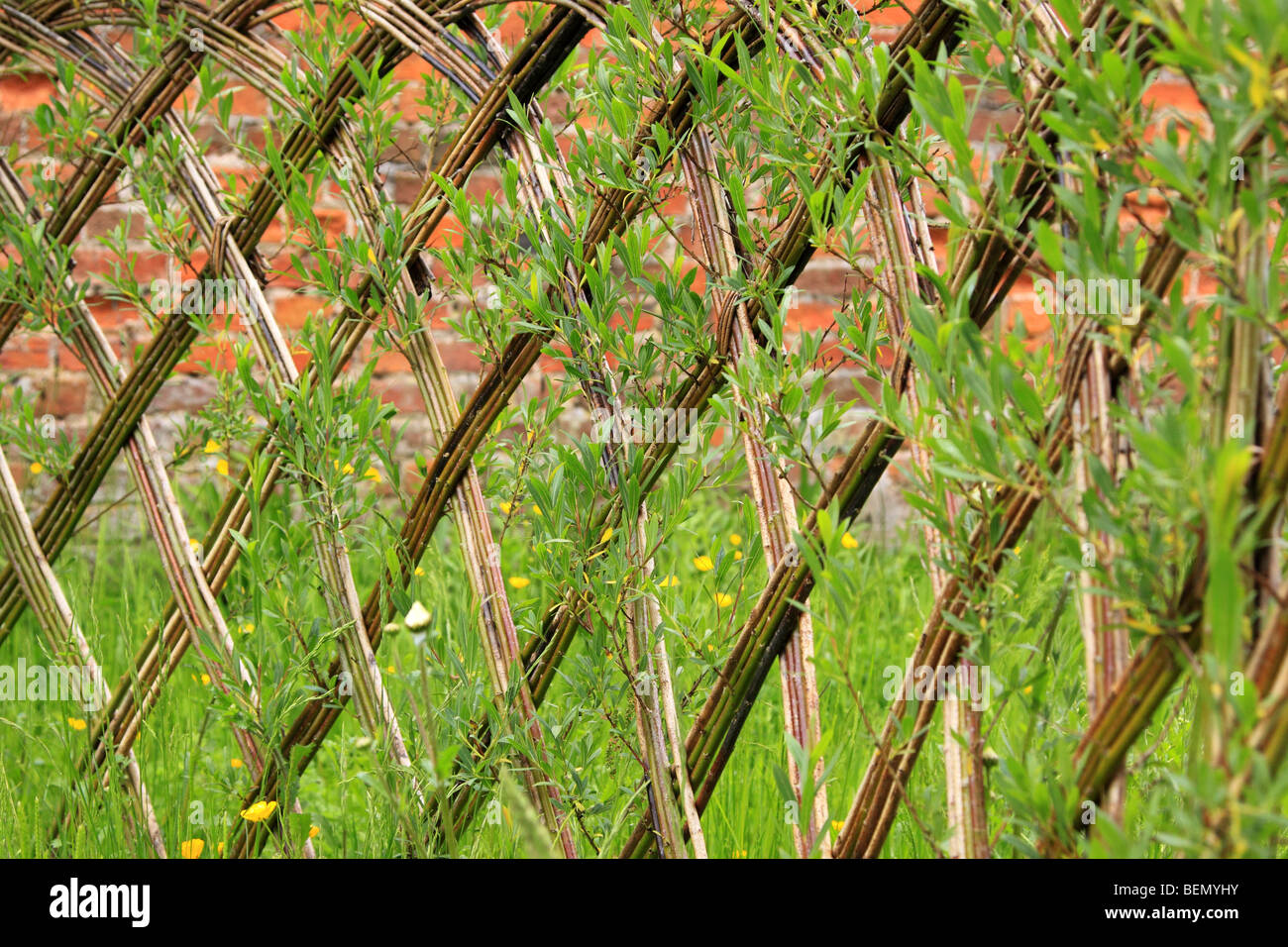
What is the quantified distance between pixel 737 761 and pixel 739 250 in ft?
2.50

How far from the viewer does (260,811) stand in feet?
3.51

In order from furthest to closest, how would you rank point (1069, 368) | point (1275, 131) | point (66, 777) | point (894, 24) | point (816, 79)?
point (894, 24) < point (66, 777) < point (816, 79) < point (1069, 368) < point (1275, 131)

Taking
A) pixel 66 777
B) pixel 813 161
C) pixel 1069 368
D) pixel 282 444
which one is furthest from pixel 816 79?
pixel 66 777

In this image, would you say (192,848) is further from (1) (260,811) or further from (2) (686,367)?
(2) (686,367)

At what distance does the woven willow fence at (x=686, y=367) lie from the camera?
549 millimetres

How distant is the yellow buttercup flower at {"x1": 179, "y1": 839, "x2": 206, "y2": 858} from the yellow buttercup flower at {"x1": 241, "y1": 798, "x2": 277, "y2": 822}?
0.49 feet

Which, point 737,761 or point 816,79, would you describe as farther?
point 737,761

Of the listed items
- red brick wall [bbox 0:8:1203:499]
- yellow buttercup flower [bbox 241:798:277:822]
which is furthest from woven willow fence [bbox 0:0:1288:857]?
red brick wall [bbox 0:8:1203:499]

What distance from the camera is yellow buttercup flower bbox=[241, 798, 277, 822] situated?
1064 millimetres

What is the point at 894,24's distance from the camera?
2.25 meters

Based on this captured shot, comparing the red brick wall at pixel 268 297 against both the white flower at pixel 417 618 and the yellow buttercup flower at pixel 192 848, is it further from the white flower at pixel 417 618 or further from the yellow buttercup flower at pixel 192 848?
the white flower at pixel 417 618

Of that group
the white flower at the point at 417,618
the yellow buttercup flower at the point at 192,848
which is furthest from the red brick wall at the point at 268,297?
the white flower at the point at 417,618
